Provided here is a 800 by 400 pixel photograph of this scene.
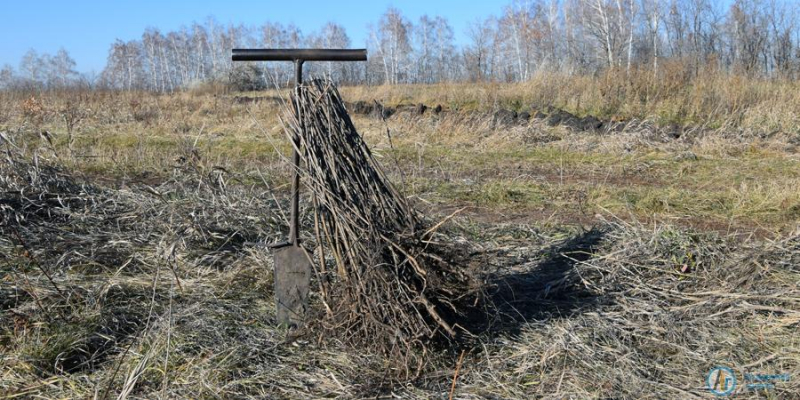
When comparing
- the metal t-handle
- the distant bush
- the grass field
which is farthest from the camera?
the distant bush

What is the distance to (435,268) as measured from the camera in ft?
9.75

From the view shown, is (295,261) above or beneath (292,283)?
above

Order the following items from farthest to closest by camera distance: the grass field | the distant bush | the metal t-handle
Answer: the distant bush, the metal t-handle, the grass field

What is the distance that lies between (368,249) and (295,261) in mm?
540

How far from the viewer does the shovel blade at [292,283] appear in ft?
10.4

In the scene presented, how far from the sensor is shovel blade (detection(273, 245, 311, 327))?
10.4 ft

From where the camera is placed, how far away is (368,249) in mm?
2820

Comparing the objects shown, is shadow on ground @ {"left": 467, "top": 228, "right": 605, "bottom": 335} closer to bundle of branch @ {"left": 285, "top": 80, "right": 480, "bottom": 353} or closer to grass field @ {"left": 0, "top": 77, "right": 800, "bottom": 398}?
grass field @ {"left": 0, "top": 77, "right": 800, "bottom": 398}

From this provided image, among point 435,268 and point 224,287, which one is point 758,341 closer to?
point 435,268

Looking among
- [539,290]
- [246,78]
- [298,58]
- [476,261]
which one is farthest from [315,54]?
[246,78]

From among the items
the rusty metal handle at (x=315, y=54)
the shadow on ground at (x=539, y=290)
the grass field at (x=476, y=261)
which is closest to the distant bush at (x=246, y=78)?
the grass field at (x=476, y=261)

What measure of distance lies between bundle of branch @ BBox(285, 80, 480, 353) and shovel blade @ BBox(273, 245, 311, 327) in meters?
0.17

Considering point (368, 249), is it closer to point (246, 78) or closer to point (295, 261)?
point (295, 261)

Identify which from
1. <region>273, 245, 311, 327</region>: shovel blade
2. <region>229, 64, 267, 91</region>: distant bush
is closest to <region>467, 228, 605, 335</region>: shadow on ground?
<region>273, 245, 311, 327</region>: shovel blade
